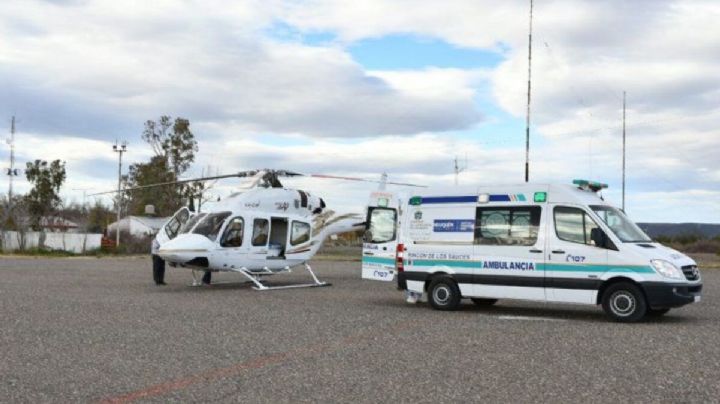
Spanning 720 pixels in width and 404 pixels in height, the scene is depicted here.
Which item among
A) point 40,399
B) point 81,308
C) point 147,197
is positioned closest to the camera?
point 40,399

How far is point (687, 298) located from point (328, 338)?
19.4 feet

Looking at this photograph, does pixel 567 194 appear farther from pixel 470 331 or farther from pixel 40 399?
pixel 40 399

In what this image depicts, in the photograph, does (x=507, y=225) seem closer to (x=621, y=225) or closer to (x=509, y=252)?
(x=509, y=252)

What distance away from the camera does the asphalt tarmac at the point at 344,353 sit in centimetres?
737

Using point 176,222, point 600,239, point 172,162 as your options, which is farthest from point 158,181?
point 600,239

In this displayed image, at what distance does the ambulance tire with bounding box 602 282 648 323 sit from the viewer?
12.6 m

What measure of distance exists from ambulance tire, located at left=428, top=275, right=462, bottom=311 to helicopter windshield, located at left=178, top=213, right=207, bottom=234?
23.4 ft

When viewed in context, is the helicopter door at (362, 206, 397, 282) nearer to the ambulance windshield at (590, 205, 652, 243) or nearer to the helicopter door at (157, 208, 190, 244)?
the helicopter door at (157, 208, 190, 244)

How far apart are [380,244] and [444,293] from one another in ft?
12.9

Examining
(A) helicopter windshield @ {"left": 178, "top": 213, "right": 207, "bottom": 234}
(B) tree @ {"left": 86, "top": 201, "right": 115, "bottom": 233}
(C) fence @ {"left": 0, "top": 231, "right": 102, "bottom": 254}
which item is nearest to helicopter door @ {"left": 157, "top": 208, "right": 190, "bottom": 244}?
(A) helicopter windshield @ {"left": 178, "top": 213, "right": 207, "bottom": 234}

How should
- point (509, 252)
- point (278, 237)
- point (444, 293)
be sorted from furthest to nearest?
point (278, 237), point (444, 293), point (509, 252)

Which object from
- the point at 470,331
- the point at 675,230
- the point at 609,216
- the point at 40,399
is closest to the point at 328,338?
the point at 470,331

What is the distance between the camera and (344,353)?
376 inches

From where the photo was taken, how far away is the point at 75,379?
7.86 m
